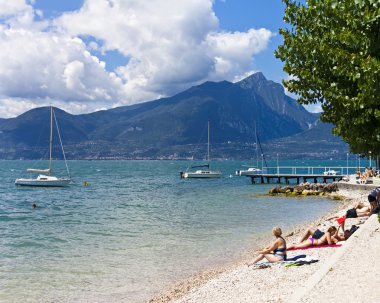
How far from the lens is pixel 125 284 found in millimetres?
15328

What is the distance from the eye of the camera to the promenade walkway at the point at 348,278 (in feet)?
27.3

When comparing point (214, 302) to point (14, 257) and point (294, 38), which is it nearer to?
point (294, 38)

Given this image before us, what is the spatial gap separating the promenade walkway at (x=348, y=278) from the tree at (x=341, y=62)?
287cm

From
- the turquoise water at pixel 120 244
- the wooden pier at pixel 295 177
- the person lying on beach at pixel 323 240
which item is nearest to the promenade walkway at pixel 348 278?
A: the person lying on beach at pixel 323 240

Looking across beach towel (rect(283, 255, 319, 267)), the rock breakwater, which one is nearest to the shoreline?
beach towel (rect(283, 255, 319, 267))

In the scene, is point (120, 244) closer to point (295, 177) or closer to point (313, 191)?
point (313, 191)

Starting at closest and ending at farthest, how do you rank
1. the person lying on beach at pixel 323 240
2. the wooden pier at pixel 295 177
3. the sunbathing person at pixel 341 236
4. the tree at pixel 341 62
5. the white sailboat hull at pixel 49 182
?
1. the tree at pixel 341 62
2. the person lying on beach at pixel 323 240
3. the sunbathing person at pixel 341 236
4. the wooden pier at pixel 295 177
5. the white sailboat hull at pixel 49 182

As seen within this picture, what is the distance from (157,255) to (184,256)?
1239mm

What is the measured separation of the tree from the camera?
9.54 m

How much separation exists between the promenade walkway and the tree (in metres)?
2.87

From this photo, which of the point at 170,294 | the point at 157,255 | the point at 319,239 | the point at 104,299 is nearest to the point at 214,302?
the point at 170,294

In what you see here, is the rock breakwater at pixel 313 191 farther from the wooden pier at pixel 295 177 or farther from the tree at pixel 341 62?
the tree at pixel 341 62

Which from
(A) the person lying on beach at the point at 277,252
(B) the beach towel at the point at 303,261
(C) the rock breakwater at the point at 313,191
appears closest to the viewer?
(B) the beach towel at the point at 303,261

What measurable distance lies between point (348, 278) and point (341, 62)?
5.08m
